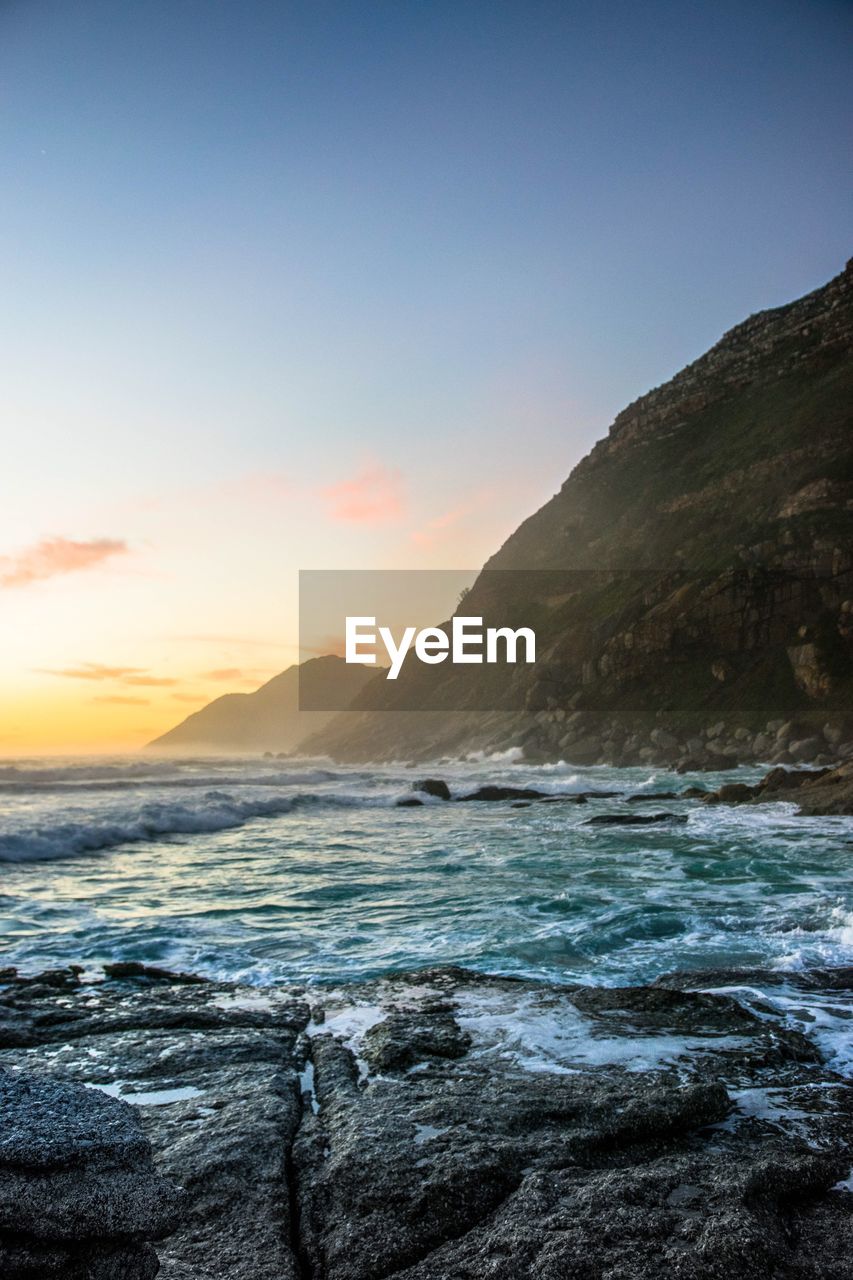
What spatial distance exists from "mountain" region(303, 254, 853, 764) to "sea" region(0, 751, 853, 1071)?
3708 centimetres

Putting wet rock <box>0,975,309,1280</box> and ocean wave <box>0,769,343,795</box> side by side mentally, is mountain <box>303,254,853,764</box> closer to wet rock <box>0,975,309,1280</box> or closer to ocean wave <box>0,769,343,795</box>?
ocean wave <box>0,769,343,795</box>

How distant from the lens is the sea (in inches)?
378

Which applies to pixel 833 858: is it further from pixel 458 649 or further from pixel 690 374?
pixel 690 374

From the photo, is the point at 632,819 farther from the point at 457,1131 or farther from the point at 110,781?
the point at 110,781

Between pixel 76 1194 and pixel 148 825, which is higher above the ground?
pixel 76 1194

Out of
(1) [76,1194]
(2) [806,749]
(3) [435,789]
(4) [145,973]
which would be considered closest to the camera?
(1) [76,1194]

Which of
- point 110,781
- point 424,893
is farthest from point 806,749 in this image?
point 110,781

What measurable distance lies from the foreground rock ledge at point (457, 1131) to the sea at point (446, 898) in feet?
3.96

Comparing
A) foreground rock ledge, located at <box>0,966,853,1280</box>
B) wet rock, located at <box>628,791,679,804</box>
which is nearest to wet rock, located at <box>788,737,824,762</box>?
wet rock, located at <box>628,791,679,804</box>

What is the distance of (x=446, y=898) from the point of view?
555 inches

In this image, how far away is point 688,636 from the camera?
241ft

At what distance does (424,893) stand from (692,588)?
215 feet

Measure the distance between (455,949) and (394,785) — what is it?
41132mm

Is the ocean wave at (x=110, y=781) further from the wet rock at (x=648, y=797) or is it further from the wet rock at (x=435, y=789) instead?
the wet rock at (x=648, y=797)
